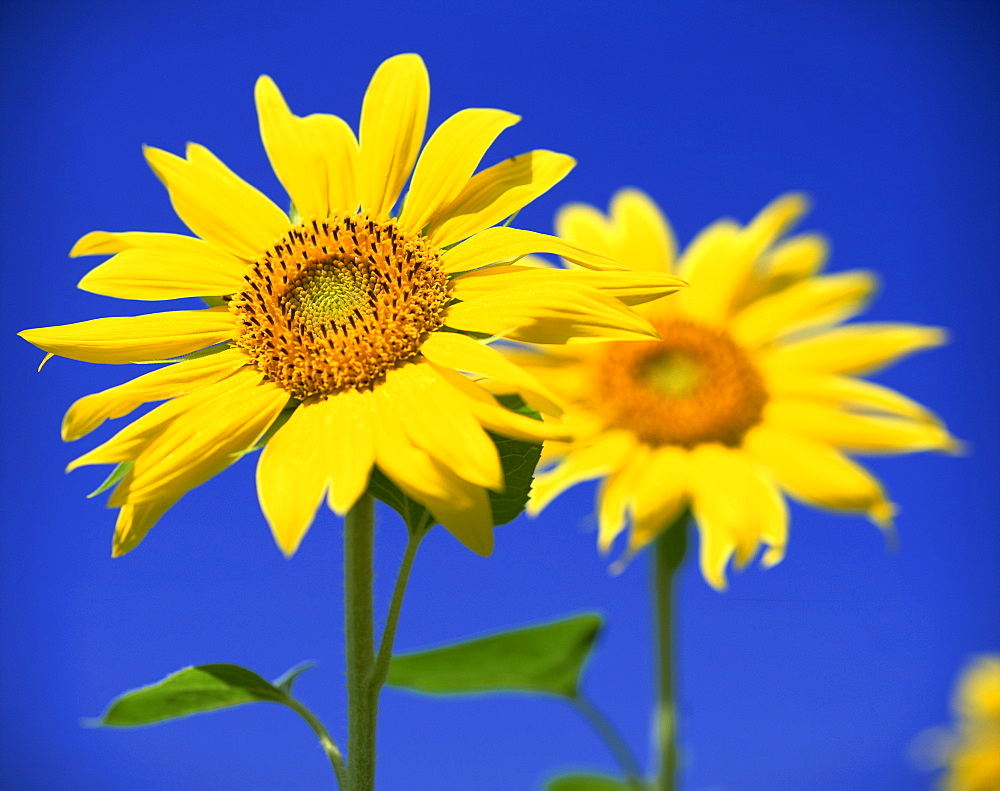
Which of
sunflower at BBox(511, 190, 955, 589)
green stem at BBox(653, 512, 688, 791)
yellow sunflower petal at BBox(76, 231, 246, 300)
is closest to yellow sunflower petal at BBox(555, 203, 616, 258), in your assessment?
sunflower at BBox(511, 190, 955, 589)

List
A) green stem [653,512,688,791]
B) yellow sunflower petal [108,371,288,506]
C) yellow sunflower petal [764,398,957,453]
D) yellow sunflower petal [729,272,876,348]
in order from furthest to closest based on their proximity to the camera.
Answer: yellow sunflower petal [729,272,876,348], yellow sunflower petal [764,398,957,453], green stem [653,512,688,791], yellow sunflower petal [108,371,288,506]

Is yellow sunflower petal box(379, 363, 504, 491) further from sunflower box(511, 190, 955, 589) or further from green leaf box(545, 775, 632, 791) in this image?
green leaf box(545, 775, 632, 791)

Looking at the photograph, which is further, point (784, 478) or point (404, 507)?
point (784, 478)

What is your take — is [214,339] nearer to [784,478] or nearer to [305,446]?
[305,446]

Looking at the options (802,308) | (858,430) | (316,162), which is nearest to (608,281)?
(316,162)

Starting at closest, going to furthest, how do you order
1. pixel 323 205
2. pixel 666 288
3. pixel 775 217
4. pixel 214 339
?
pixel 666 288, pixel 214 339, pixel 323 205, pixel 775 217

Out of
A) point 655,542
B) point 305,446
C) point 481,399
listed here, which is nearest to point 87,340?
point 305,446
